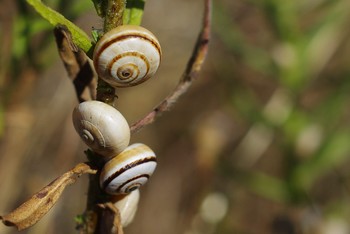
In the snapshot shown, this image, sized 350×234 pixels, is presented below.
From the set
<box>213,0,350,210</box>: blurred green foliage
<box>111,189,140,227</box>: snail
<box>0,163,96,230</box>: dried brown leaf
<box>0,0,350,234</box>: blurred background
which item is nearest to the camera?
<box>0,163,96,230</box>: dried brown leaf

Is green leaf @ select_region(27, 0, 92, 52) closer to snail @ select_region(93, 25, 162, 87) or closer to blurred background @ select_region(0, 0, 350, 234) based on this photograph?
snail @ select_region(93, 25, 162, 87)

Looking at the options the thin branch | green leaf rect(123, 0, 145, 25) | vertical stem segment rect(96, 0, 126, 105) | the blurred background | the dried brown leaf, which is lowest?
the blurred background

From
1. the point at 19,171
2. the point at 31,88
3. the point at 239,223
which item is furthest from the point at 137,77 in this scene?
the point at 239,223

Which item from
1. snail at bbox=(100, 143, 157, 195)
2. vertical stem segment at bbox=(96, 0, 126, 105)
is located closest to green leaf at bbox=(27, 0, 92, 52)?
vertical stem segment at bbox=(96, 0, 126, 105)

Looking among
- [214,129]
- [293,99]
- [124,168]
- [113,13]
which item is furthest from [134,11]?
[214,129]

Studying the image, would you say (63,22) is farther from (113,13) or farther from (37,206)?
(37,206)

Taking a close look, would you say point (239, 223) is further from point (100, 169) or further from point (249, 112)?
point (100, 169)
